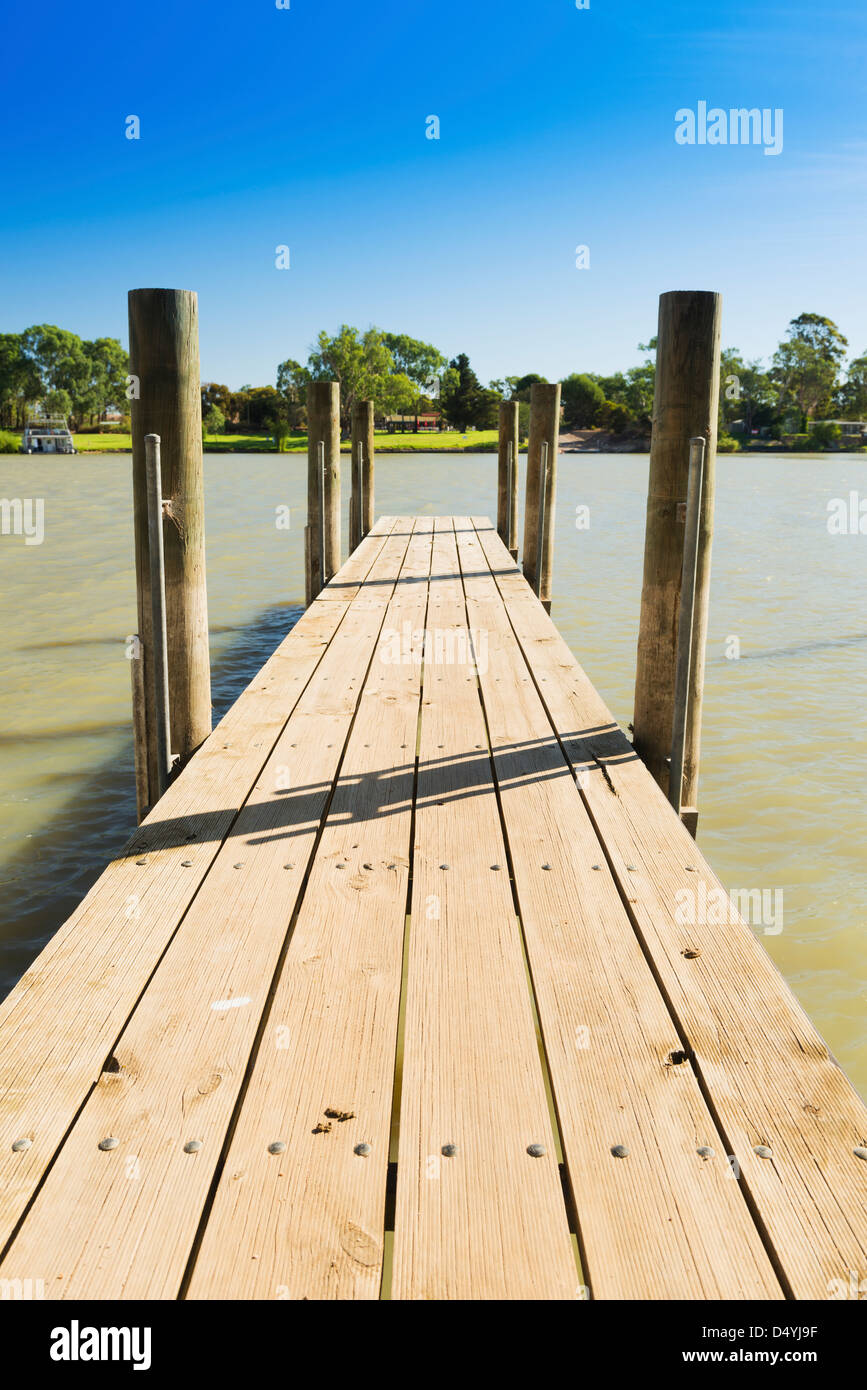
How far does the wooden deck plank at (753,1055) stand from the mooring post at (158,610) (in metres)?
1.61

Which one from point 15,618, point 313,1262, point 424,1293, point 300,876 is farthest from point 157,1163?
point 15,618

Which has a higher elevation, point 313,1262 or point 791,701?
point 313,1262

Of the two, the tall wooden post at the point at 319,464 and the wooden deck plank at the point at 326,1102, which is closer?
the wooden deck plank at the point at 326,1102

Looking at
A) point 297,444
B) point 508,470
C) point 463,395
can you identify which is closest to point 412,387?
point 463,395

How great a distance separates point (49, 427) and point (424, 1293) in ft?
302

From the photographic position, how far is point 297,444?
92.4 meters

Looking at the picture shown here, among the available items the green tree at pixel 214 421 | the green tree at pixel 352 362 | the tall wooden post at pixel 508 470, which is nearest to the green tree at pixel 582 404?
the green tree at pixel 352 362

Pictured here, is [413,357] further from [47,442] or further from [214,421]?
[47,442]

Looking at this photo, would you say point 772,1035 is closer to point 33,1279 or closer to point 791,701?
point 33,1279

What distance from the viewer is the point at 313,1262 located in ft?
5.73

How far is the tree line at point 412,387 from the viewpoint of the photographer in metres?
108

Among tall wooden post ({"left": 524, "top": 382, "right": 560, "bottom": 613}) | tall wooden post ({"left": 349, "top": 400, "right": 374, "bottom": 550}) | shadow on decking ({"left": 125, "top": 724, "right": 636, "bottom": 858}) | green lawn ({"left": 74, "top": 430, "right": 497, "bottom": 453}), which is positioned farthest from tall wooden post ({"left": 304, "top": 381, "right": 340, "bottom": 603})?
green lawn ({"left": 74, "top": 430, "right": 497, "bottom": 453})

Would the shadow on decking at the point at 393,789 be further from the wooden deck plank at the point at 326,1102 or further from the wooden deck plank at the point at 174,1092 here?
the wooden deck plank at the point at 326,1102

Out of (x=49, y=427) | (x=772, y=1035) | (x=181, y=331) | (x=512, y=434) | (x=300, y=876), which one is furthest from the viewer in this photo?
(x=49, y=427)
